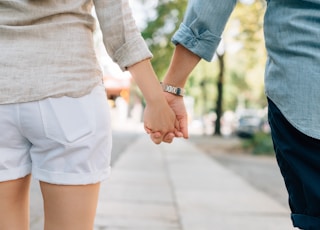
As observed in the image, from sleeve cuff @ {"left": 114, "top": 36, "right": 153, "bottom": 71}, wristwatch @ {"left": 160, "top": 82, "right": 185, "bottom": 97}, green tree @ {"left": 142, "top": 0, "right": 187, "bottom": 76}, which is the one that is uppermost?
sleeve cuff @ {"left": 114, "top": 36, "right": 153, "bottom": 71}

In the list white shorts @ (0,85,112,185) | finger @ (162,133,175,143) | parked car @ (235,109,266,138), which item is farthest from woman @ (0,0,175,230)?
parked car @ (235,109,266,138)

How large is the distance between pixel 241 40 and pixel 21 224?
71.0ft

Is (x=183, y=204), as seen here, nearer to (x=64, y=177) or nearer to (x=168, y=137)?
(x=168, y=137)

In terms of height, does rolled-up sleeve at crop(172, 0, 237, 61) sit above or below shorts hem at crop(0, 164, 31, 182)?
above

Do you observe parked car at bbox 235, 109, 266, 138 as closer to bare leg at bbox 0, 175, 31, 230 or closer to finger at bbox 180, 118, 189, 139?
finger at bbox 180, 118, 189, 139

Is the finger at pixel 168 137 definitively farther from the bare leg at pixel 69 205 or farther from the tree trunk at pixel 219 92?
the tree trunk at pixel 219 92

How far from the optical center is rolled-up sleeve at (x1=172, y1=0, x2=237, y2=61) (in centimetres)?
185

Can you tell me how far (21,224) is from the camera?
175cm

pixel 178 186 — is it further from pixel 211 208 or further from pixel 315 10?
pixel 315 10

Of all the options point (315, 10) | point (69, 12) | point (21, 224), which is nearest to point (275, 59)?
point (315, 10)

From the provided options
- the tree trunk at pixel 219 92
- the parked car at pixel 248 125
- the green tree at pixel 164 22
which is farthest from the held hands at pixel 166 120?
the parked car at pixel 248 125

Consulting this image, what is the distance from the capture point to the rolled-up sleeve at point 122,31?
170cm

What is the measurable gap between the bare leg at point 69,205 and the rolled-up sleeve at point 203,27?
55 cm

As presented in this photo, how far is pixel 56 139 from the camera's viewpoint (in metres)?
1.60
